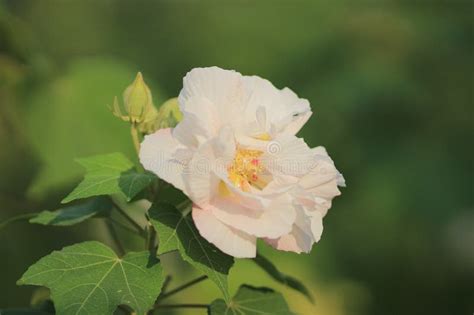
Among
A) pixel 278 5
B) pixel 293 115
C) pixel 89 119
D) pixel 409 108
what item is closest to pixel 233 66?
pixel 278 5

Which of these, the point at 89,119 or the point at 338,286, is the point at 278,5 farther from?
the point at 89,119

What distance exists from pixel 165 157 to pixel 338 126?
2394mm

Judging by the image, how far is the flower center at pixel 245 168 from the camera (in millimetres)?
1234

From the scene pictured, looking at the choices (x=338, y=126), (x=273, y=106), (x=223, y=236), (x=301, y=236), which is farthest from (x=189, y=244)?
(x=338, y=126)

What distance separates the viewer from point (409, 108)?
138 inches

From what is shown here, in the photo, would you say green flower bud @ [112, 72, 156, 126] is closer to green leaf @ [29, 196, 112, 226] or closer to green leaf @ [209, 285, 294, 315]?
green leaf @ [29, 196, 112, 226]

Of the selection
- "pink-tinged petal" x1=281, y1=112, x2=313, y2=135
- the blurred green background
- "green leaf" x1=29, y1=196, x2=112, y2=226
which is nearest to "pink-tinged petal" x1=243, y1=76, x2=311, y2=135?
"pink-tinged petal" x1=281, y1=112, x2=313, y2=135

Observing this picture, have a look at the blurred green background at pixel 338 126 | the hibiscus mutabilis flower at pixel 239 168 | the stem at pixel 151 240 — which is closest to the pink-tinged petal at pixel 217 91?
the hibiscus mutabilis flower at pixel 239 168

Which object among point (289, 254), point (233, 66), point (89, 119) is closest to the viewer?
point (89, 119)

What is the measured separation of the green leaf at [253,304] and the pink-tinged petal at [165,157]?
286mm

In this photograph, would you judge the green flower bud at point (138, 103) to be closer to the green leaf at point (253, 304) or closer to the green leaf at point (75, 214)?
the green leaf at point (75, 214)

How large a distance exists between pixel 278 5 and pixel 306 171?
3.52m

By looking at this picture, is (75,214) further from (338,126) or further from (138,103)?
(338,126)

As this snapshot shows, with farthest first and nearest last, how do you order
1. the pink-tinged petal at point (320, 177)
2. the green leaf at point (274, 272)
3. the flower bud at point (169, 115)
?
the green leaf at point (274, 272), the flower bud at point (169, 115), the pink-tinged petal at point (320, 177)
